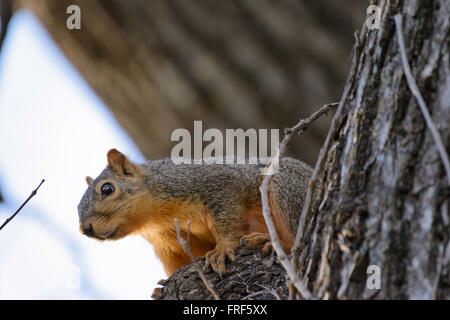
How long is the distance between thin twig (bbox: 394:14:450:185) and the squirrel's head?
5.78 ft

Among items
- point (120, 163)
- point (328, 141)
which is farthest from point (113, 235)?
point (328, 141)

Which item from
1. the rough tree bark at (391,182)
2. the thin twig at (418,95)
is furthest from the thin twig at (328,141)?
the thin twig at (418,95)

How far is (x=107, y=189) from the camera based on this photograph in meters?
3.18

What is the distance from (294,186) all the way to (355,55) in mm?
1354

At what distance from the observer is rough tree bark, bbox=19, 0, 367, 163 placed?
3682 mm

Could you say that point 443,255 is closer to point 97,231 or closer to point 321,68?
point 97,231

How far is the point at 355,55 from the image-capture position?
72.0 inches

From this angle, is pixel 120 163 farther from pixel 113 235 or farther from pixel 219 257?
pixel 219 257

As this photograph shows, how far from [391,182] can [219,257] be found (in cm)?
113

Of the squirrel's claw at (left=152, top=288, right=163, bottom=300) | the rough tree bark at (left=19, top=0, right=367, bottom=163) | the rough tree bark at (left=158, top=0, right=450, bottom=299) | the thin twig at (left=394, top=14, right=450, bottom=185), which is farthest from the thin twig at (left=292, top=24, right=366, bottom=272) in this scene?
the rough tree bark at (left=19, top=0, right=367, bottom=163)

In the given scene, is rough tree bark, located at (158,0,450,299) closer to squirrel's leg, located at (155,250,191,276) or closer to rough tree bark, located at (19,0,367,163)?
squirrel's leg, located at (155,250,191,276)

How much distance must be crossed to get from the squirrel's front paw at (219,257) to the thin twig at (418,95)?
3.83 feet

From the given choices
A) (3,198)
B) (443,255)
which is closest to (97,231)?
(3,198)

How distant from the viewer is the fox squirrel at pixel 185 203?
3014mm
